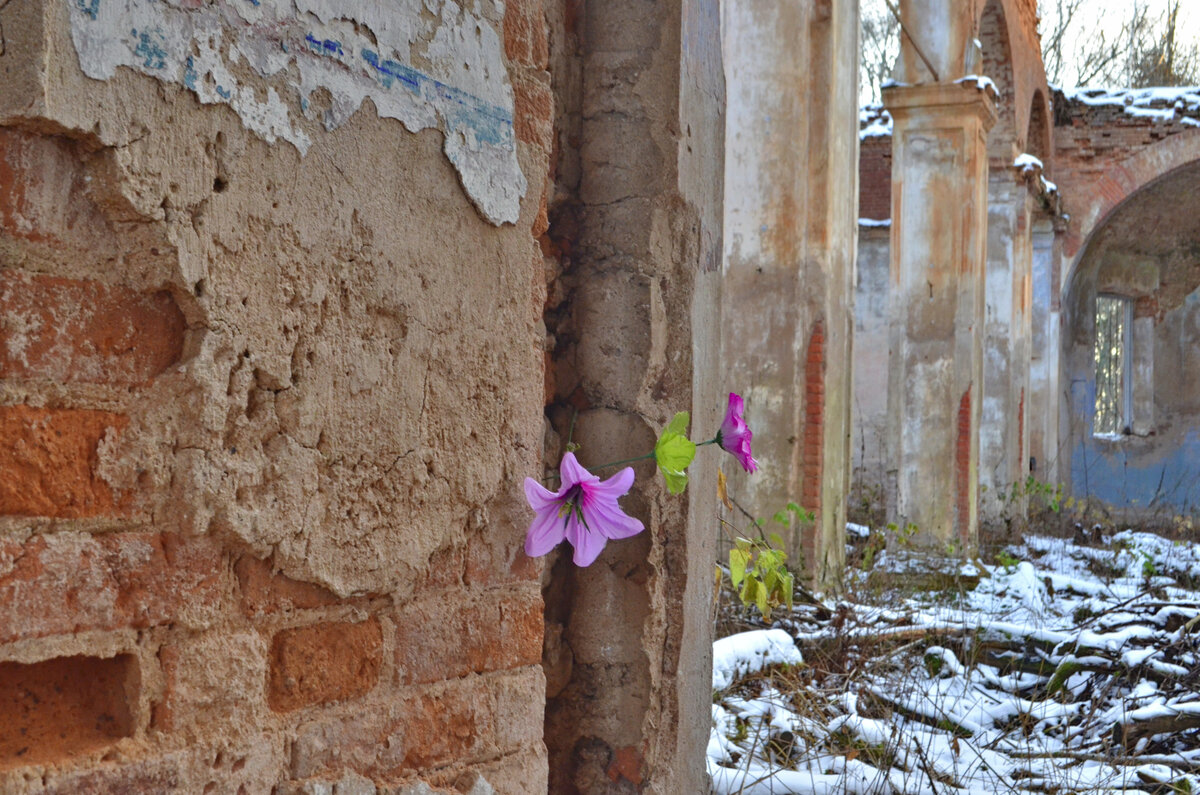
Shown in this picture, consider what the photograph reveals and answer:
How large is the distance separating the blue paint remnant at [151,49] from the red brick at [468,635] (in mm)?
702

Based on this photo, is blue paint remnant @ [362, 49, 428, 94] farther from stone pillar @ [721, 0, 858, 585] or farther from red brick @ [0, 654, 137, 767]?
stone pillar @ [721, 0, 858, 585]

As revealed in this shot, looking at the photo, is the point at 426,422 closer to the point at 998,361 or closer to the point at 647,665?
the point at 647,665

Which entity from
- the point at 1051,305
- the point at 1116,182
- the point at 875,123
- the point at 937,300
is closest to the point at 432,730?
the point at 937,300

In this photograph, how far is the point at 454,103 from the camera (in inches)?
58.4

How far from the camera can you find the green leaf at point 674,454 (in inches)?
71.8

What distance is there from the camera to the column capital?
29.5ft

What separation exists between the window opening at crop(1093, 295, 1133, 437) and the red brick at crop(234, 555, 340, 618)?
19.2 meters

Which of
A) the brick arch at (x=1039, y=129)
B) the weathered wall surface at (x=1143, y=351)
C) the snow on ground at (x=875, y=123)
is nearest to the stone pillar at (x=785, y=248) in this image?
the snow on ground at (x=875, y=123)

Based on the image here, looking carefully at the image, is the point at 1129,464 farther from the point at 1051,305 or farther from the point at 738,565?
the point at 738,565

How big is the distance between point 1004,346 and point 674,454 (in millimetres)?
11684

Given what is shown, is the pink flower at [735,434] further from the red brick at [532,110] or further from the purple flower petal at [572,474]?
the red brick at [532,110]

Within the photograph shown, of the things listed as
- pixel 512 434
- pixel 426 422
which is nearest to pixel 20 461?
pixel 426 422

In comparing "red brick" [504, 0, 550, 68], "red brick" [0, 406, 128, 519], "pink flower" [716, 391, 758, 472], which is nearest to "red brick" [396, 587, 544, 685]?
"red brick" [0, 406, 128, 519]

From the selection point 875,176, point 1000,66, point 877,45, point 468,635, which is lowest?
point 468,635
